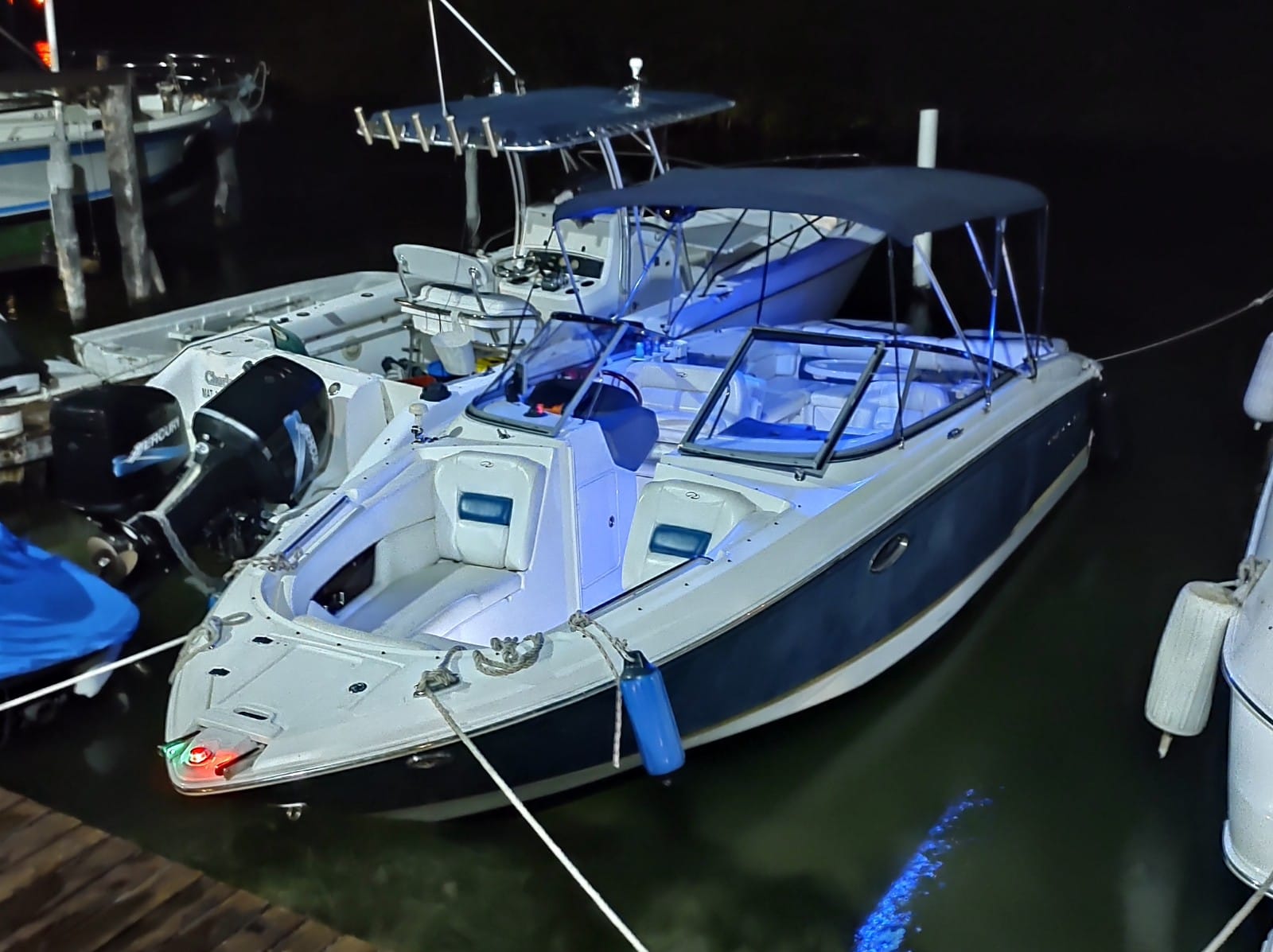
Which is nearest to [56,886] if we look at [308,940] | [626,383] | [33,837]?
[33,837]

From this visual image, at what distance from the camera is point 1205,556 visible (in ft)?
20.7

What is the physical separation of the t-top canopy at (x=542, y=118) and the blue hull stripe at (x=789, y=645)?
3203mm

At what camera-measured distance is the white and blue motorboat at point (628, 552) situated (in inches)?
151

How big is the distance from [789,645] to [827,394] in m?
1.80

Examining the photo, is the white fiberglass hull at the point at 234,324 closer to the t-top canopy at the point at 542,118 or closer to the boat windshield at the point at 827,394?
the t-top canopy at the point at 542,118

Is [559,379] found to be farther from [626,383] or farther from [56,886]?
[56,886]

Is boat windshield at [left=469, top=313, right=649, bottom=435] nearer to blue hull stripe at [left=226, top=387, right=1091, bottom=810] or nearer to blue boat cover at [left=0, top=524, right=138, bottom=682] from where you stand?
blue hull stripe at [left=226, top=387, right=1091, bottom=810]

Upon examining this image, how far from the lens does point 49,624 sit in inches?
199

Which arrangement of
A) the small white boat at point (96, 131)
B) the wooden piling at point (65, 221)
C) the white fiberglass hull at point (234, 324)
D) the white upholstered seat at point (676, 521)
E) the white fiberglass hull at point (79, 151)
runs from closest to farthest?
the white upholstered seat at point (676, 521) < the white fiberglass hull at point (234, 324) < the wooden piling at point (65, 221) < the white fiberglass hull at point (79, 151) < the small white boat at point (96, 131)

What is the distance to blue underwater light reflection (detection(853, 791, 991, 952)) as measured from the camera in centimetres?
393

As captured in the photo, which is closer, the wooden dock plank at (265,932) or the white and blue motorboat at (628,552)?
the wooden dock plank at (265,932)

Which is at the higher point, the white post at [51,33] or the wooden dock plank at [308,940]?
the white post at [51,33]

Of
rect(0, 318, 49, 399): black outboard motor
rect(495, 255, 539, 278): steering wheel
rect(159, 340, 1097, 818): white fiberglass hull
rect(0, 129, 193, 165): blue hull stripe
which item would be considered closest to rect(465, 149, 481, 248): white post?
rect(495, 255, 539, 278): steering wheel

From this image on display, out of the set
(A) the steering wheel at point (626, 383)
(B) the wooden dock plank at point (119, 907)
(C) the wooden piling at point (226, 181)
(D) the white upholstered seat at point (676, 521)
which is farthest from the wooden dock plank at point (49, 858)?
(C) the wooden piling at point (226, 181)
